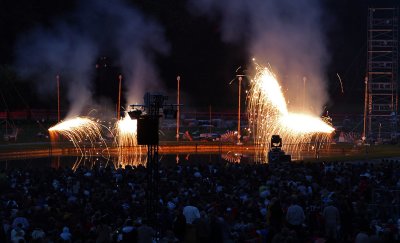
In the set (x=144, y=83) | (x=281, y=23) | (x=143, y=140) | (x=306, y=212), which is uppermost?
(x=281, y=23)

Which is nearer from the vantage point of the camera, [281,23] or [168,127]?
[168,127]

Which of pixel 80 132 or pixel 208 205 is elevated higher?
pixel 80 132

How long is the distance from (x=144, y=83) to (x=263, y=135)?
21.3m

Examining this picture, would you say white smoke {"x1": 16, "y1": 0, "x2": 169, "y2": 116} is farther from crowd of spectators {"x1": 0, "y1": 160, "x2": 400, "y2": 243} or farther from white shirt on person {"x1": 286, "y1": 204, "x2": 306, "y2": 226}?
white shirt on person {"x1": 286, "y1": 204, "x2": 306, "y2": 226}

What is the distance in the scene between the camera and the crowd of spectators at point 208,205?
1453cm

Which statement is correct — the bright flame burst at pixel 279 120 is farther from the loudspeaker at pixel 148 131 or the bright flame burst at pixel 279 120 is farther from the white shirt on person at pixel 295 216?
the white shirt on person at pixel 295 216

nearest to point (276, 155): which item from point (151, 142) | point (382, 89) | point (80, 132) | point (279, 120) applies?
point (151, 142)

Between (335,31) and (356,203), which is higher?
(335,31)

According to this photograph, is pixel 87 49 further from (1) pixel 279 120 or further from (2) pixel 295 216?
(2) pixel 295 216

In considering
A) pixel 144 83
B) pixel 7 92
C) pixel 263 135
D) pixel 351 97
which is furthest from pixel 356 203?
pixel 351 97

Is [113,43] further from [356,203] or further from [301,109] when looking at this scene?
[356,203]

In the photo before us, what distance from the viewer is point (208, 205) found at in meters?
16.6

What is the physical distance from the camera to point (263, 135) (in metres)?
49.3

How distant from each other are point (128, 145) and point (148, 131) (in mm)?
27830
